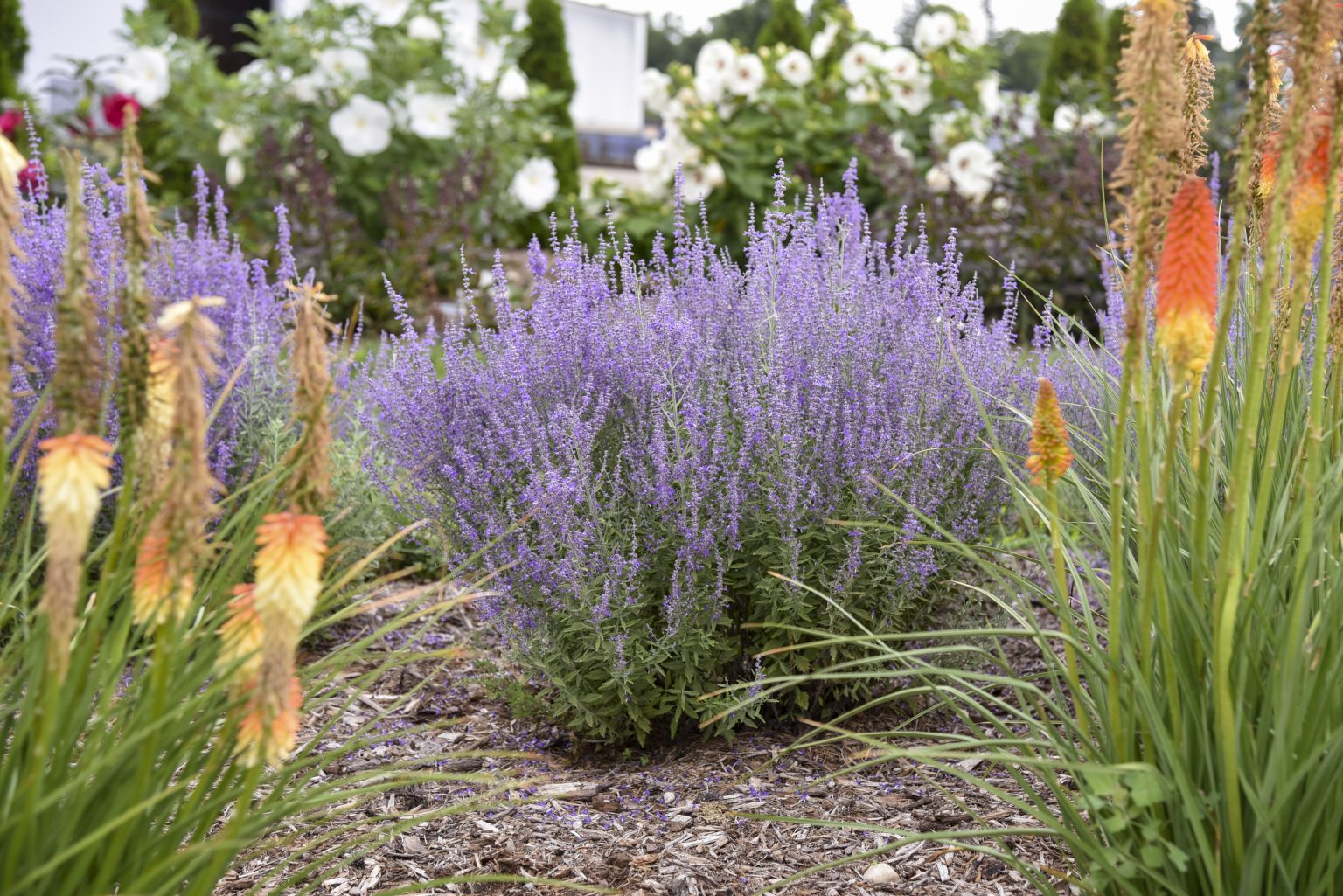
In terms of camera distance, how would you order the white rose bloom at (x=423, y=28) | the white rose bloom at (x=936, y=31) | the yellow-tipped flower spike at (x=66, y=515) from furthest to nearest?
the white rose bloom at (x=936, y=31)
the white rose bloom at (x=423, y=28)
the yellow-tipped flower spike at (x=66, y=515)

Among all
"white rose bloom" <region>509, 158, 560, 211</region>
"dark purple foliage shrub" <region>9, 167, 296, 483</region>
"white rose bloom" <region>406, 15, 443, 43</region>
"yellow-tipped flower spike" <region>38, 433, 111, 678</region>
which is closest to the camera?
"yellow-tipped flower spike" <region>38, 433, 111, 678</region>

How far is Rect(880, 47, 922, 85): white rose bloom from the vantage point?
927 cm

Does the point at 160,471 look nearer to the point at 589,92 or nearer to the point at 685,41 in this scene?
the point at 589,92

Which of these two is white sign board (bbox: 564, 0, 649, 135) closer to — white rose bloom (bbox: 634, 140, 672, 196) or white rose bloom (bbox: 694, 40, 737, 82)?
white rose bloom (bbox: 694, 40, 737, 82)

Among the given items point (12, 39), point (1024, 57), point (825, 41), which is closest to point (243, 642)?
point (825, 41)

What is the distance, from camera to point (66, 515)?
107 centimetres

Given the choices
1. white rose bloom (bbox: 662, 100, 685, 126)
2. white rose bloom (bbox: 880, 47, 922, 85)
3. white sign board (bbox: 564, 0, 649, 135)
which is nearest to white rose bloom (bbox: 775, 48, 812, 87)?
white rose bloom (bbox: 880, 47, 922, 85)

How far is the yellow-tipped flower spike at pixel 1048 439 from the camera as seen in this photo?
152cm

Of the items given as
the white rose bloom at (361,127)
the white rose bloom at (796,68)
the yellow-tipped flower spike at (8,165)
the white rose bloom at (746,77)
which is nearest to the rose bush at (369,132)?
the white rose bloom at (361,127)

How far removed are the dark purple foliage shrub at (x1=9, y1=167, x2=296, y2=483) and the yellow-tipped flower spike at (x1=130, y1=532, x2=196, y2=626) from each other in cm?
183

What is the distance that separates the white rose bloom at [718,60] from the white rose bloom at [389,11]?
7.38 ft

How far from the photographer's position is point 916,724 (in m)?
2.93

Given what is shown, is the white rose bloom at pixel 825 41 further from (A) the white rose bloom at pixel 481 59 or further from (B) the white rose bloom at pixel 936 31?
(A) the white rose bloom at pixel 481 59

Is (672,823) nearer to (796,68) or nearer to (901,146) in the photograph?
(901,146)
